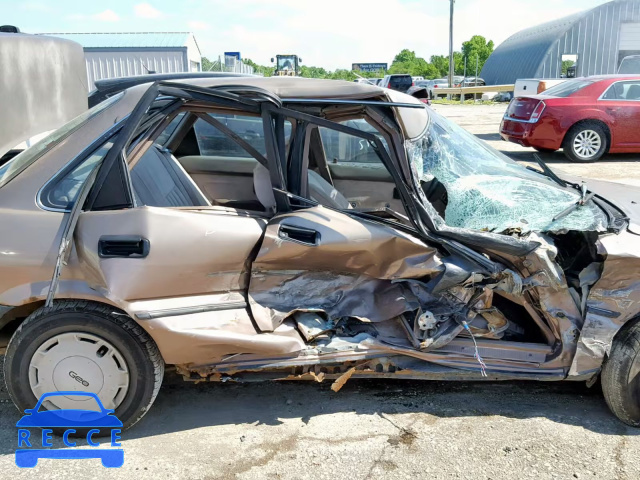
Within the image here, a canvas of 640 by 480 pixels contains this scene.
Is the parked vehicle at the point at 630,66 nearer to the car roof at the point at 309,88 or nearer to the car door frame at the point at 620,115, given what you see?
the car door frame at the point at 620,115

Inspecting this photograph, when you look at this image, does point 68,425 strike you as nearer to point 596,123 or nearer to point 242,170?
point 242,170

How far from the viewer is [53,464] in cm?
274

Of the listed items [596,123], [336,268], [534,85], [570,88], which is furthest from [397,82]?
[336,268]

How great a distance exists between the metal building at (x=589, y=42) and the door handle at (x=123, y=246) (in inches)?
1531

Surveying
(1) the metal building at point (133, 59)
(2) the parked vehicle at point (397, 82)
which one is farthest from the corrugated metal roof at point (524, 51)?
(1) the metal building at point (133, 59)

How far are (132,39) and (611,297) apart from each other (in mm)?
31933

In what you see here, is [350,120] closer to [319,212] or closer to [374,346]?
[319,212]

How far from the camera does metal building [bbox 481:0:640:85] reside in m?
36.0

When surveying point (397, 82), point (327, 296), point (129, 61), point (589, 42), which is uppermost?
point (589, 42)

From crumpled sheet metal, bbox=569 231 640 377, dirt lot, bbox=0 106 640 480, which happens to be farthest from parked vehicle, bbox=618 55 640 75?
crumpled sheet metal, bbox=569 231 640 377

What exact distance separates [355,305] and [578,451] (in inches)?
50.6

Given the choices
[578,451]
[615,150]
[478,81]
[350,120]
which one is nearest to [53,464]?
[350,120]

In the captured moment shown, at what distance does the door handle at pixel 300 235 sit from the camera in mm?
2869

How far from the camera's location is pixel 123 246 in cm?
272
